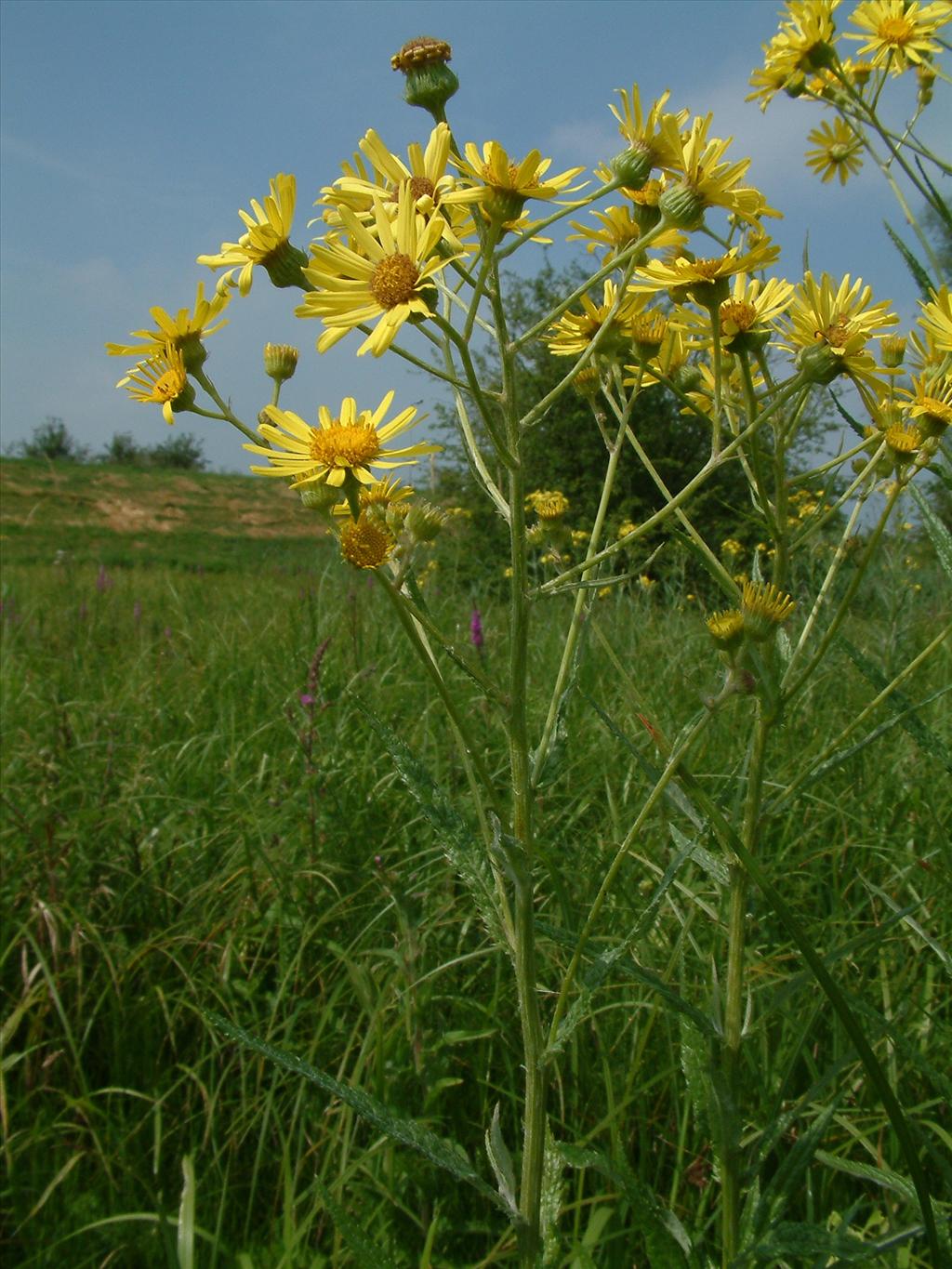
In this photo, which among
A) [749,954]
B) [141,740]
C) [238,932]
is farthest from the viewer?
[141,740]

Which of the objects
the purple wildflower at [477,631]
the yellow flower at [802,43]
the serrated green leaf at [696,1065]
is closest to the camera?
the serrated green leaf at [696,1065]

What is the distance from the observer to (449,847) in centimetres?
95

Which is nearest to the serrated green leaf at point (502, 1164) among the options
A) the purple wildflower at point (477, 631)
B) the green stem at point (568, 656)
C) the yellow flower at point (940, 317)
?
the green stem at point (568, 656)

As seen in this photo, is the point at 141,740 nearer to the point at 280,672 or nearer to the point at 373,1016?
the point at 280,672

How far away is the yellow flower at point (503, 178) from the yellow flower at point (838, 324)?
43 cm

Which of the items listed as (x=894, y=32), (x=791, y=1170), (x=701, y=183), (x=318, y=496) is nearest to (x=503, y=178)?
(x=701, y=183)

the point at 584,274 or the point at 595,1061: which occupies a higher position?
the point at 584,274

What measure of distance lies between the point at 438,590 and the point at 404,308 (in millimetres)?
4318

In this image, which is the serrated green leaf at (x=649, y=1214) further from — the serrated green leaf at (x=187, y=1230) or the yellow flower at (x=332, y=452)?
the yellow flower at (x=332, y=452)

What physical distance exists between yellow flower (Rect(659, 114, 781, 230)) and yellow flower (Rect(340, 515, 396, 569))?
473 millimetres

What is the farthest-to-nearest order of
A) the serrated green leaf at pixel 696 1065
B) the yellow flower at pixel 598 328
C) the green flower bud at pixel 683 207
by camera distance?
the yellow flower at pixel 598 328 → the serrated green leaf at pixel 696 1065 → the green flower bud at pixel 683 207

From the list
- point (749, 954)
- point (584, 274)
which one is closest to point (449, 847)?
point (749, 954)

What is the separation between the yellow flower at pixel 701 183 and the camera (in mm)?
983

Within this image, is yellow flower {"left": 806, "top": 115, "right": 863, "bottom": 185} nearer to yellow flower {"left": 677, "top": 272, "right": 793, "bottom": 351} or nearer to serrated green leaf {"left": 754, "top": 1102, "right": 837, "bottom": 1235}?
yellow flower {"left": 677, "top": 272, "right": 793, "bottom": 351}
